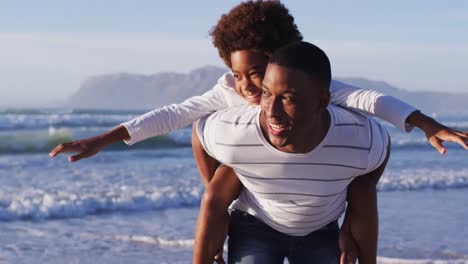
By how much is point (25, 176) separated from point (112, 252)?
5.76 m

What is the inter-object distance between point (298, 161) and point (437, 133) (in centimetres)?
55

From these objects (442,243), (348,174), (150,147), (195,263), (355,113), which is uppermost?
(355,113)

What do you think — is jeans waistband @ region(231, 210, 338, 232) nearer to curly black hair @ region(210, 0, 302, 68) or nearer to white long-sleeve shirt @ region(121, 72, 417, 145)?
white long-sleeve shirt @ region(121, 72, 417, 145)

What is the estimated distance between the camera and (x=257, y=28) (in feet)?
11.3

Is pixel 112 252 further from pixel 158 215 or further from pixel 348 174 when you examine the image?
pixel 348 174

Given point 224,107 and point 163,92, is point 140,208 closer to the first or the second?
point 224,107

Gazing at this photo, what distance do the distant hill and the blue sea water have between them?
106 ft

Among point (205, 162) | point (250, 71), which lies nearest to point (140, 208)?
point (205, 162)

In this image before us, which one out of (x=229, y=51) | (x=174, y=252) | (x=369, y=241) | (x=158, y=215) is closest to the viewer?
(x=369, y=241)

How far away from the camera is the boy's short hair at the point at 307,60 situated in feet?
9.77

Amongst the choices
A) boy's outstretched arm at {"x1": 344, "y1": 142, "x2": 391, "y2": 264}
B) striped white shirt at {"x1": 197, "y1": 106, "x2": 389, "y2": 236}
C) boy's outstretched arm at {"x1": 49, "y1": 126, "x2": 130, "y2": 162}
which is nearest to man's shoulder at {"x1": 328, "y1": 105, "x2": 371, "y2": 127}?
striped white shirt at {"x1": 197, "y1": 106, "x2": 389, "y2": 236}

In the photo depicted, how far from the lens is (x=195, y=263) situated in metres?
3.41

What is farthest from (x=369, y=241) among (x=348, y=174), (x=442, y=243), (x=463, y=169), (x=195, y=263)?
(x=463, y=169)

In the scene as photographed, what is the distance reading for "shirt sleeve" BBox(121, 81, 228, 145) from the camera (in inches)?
135
